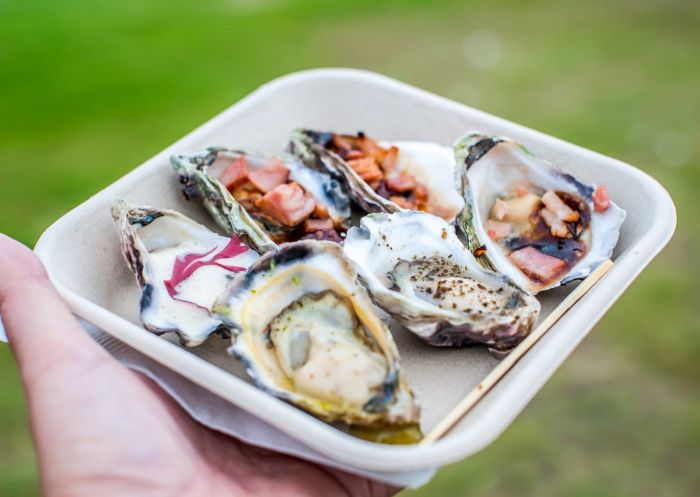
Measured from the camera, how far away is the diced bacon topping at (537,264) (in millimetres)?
1592

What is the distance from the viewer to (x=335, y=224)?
1795 millimetres

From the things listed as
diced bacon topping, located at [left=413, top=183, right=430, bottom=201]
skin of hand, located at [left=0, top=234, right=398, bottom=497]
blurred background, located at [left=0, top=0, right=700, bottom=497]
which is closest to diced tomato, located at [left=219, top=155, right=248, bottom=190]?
diced bacon topping, located at [left=413, top=183, right=430, bottom=201]

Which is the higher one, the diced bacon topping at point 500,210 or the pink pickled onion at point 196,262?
the pink pickled onion at point 196,262

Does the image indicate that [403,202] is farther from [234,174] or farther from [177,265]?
[177,265]

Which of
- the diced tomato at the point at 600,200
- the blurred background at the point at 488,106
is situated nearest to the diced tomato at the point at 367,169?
the diced tomato at the point at 600,200

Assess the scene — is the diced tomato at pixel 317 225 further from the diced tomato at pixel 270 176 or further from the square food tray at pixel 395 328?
the square food tray at pixel 395 328

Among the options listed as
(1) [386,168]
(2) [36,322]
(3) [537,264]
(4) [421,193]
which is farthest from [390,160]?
(2) [36,322]

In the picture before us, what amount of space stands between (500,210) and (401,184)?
26 cm

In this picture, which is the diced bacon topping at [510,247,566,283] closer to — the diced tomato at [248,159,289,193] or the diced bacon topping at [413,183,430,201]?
the diced bacon topping at [413,183,430,201]

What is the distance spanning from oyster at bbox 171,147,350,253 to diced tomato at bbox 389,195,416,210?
11 cm

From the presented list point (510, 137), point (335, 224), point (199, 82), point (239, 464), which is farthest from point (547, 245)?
point (199, 82)

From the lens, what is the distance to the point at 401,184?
1.87 metres

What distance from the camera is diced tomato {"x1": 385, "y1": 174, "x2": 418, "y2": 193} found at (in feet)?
6.11

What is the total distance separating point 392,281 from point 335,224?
12.9 inches
